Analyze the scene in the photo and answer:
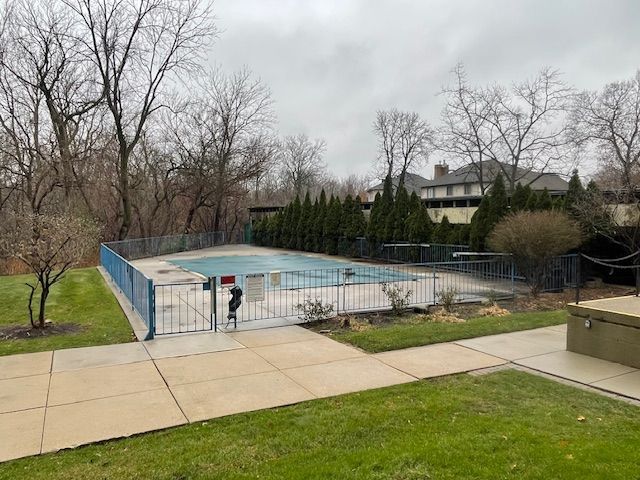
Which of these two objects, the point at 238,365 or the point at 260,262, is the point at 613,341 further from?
the point at 260,262

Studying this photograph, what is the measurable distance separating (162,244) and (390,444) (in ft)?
91.1

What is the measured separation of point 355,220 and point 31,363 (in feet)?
68.5

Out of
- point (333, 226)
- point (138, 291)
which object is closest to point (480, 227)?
point (333, 226)

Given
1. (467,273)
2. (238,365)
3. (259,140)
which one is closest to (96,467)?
(238,365)

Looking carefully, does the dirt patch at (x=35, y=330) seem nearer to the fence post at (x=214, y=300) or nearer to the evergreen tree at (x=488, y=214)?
the fence post at (x=214, y=300)

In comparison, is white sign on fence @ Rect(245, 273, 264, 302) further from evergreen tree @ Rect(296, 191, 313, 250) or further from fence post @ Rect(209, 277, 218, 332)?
evergreen tree @ Rect(296, 191, 313, 250)

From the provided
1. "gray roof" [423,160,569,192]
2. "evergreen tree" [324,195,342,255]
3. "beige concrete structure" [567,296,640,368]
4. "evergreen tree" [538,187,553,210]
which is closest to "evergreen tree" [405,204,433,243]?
"evergreen tree" [538,187,553,210]

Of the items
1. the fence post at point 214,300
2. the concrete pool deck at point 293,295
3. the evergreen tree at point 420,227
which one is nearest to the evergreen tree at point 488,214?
the concrete pool deck at point 293,295

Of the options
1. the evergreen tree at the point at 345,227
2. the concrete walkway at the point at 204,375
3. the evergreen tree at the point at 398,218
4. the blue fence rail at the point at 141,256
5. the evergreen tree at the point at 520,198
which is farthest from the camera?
the evergreen tree at the point at 345,227

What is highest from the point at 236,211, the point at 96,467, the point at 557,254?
the point at 236,211

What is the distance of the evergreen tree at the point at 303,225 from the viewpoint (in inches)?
1217

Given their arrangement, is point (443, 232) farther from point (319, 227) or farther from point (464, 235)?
point (319, 227)

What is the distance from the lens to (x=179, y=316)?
403 inches

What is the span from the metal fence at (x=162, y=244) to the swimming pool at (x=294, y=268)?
2.46 meters
